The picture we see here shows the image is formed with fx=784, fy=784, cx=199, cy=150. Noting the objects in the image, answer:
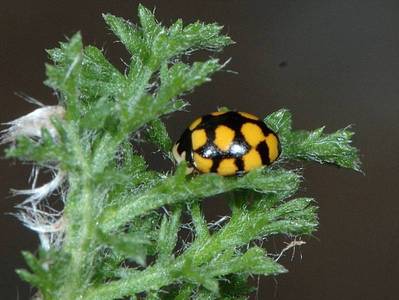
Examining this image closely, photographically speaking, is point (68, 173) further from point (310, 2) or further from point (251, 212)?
point (310, 2)

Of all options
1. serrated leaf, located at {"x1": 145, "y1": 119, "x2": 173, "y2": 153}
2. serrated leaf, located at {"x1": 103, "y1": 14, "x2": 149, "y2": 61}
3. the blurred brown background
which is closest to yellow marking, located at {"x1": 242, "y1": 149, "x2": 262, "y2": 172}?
serrated leaf, located at {"x1": 145, "y1": 119, "x2": 173, "y2": 153}

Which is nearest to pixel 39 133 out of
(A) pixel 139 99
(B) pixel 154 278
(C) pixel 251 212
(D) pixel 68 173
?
(D) pixel 68 173

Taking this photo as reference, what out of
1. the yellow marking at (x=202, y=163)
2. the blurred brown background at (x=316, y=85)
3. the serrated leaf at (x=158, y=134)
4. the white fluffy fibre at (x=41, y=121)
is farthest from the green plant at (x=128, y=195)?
the blurred brown background at (x=316, y=85)

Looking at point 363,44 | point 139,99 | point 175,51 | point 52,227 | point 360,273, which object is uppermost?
point 363,44

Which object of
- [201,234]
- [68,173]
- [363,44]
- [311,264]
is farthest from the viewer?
[363,44]

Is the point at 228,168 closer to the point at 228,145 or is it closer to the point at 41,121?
the point at 228,145
